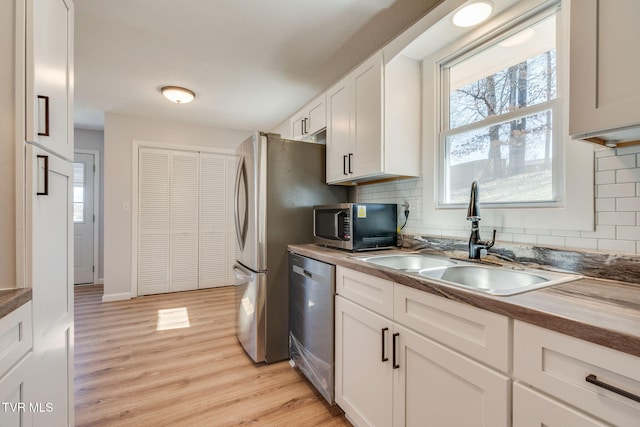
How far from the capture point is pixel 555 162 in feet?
4.36

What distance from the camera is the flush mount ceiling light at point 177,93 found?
2916 millimetres

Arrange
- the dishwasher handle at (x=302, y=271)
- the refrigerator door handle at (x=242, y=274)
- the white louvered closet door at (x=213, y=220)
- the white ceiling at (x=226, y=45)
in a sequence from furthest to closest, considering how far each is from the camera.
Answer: the white louvered closet door at (x=213, y=220), the refrigerator door handle at (x=242, y=274), the dishwasher handle at (x=302, y=271), the white ceiling at (x=226, y=45)

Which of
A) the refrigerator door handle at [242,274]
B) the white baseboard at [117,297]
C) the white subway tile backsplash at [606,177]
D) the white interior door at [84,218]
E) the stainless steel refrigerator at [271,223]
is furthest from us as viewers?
the white interior door at [84,218]

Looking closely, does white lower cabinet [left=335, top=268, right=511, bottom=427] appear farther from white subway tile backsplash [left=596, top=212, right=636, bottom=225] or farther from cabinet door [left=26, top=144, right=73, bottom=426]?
cabinet door [left=26, top=144, right=73, bottom=426]

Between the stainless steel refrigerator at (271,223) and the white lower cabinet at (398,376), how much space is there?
2.37 feet

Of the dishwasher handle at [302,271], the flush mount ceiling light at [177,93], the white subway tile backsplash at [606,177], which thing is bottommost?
the dishwasher handle at [302,271]

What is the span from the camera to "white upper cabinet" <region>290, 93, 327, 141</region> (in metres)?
2.54

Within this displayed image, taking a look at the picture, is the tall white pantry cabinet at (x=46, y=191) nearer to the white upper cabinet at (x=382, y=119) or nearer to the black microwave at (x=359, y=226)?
the black microwave at (x=359, y=226)

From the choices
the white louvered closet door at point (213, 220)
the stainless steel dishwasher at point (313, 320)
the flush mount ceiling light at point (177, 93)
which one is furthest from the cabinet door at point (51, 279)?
the white louvered closet door at point (213, 220)

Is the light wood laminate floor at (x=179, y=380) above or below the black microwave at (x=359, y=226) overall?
below

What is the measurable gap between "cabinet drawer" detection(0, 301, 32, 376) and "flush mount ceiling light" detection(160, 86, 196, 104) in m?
2.58

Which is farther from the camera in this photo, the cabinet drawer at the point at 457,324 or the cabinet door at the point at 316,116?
the cabinet door at the point at 316,116

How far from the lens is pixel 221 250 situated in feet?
14.4

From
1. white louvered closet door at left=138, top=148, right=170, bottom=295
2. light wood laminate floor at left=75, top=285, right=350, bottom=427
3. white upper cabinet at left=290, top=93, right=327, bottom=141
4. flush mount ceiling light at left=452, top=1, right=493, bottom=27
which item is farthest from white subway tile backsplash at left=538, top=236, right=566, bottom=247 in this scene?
white louvered closet door at left=138, top=148, right=170, bottom=295
